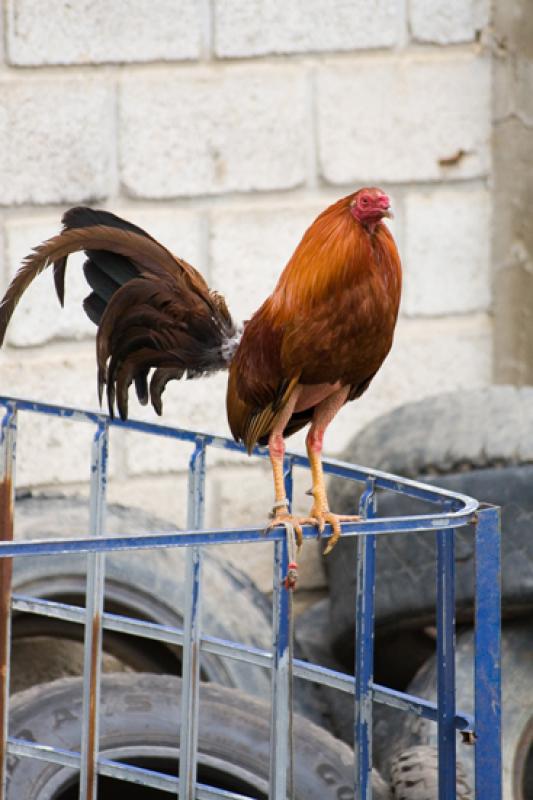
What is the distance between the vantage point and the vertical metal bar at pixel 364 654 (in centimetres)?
178

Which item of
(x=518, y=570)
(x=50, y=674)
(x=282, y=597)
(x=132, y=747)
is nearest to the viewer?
(x=282, y=597)

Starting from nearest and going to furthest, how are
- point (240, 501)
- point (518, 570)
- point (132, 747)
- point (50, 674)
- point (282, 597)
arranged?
1. point (282, 597)
2. point (132, 747)
3. point (518, 570)
4. point (50, 674)
5. point (240, 501)

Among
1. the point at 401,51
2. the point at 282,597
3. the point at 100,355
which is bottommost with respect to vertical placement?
the point at 282,597

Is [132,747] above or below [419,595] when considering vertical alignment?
below

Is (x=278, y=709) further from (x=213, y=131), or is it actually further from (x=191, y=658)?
(x=213, y=131)

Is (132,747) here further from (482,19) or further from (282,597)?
(482,19)

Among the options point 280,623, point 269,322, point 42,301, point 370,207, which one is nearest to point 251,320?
point 269,322

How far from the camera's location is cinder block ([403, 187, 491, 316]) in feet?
11.3

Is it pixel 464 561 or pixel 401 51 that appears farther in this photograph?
pixel 401 51

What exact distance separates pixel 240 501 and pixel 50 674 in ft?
1.94

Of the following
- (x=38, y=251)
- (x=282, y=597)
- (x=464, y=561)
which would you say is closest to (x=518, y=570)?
(x=464, y=561)

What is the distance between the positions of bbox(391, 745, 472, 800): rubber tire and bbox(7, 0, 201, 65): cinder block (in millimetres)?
1710

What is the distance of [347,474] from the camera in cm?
189

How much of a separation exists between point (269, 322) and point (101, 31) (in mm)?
1616
